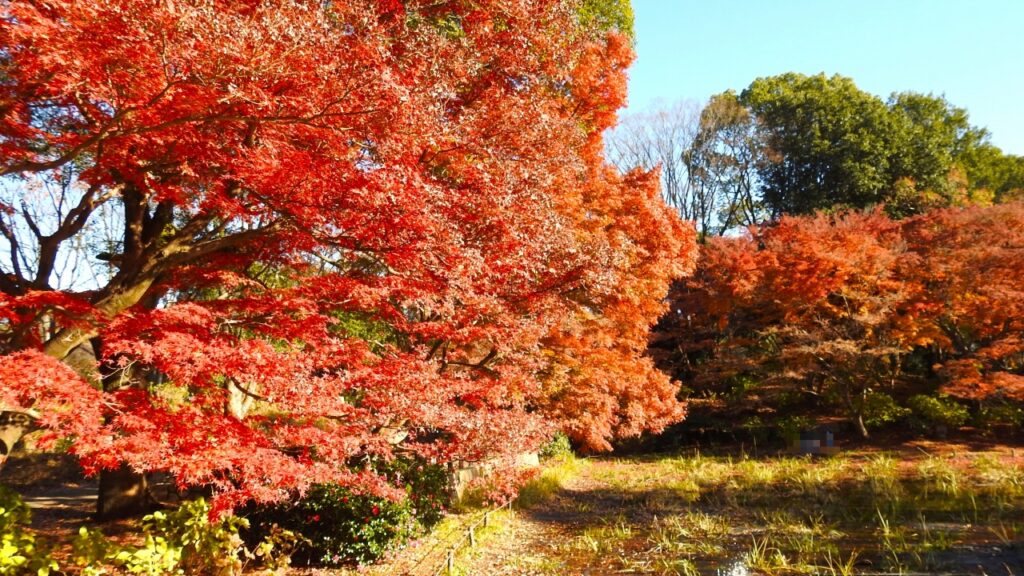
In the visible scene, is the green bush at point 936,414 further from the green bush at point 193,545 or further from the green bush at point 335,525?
the green bush at point 193,545

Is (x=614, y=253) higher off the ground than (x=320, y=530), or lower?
higher

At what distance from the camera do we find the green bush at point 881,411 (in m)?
15.6

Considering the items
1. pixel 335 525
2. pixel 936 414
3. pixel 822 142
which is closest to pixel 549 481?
pixel 335 525

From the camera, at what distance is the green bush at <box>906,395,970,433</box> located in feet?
48.3

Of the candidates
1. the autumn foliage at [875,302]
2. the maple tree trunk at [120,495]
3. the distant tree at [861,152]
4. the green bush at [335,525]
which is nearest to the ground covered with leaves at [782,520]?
the green bush at [335,525]

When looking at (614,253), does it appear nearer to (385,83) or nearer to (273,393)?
(385,83)

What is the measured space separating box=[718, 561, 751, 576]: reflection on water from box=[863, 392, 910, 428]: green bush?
11.6 m

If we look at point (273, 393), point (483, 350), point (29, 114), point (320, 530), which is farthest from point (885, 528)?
point (29, 114)

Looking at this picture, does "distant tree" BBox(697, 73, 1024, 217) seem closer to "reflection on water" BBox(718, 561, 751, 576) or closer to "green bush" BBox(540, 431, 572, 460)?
"green bush" BBox(540, 431, 572, 460)

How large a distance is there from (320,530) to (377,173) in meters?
4.48

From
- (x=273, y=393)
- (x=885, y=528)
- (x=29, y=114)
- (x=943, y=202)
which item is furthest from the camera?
(x=943, y=202)

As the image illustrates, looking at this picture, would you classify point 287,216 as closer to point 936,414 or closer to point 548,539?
point 548,539

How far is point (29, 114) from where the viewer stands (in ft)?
18.0

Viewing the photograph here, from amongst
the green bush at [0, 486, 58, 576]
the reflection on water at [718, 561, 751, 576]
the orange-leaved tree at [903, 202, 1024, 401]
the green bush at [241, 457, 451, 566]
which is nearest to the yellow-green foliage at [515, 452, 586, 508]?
the green bush at [241, 457, 451, 566]
